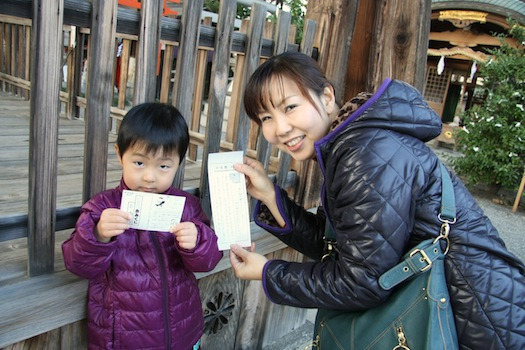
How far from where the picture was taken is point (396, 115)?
1162 mm

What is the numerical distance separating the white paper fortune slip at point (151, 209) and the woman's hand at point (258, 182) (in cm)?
38

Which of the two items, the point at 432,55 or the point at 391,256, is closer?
the point at 391,256

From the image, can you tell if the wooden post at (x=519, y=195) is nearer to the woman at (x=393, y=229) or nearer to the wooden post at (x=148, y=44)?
the woman at (x=393, y=229)

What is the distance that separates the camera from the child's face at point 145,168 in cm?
133

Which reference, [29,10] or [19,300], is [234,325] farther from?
[29,10]

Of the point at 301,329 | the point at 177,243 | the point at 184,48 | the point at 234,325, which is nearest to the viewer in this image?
the point at 177,243

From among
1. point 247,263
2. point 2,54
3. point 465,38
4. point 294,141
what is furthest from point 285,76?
point 465,38

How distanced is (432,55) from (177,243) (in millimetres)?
11419

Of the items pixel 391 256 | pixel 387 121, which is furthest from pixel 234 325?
pixel 387 121

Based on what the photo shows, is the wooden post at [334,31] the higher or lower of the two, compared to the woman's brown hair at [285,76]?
higher

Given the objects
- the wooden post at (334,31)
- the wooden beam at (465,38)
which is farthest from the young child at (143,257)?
the wooden beam at (465,38)

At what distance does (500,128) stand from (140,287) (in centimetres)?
720

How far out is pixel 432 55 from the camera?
11.1 m

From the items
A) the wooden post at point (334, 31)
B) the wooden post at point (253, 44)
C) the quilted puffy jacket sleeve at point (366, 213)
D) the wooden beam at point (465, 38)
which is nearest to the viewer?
the quilted puffy jacket sleeve at point (366, 213)
